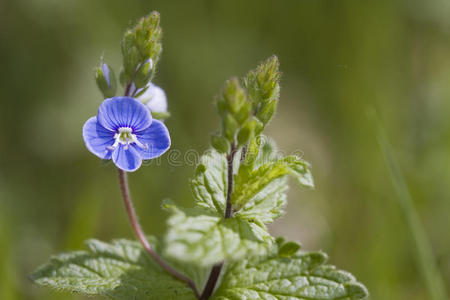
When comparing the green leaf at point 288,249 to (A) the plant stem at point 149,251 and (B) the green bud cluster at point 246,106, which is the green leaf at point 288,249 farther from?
(B) the green bud cluster at point 246,106

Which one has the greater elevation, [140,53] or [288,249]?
[140,53]

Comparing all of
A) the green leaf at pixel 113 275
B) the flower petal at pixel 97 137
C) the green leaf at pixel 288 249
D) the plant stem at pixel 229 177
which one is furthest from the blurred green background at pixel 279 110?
the plant stem at pixel 229 177

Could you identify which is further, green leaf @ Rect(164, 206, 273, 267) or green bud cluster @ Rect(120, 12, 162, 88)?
green bud cluster @ Rect(120, 12, 162, 88)

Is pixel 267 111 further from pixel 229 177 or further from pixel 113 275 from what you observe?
pixel 113 275

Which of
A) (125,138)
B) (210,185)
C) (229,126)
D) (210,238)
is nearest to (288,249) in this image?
(210,185)

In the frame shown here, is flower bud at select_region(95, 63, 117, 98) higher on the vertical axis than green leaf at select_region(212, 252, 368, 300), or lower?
higher

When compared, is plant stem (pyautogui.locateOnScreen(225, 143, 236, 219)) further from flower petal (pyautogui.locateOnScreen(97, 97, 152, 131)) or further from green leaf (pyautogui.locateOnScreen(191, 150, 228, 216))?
flower petal (pyautogui.locateOnScreen(97, 97, 152, 131))

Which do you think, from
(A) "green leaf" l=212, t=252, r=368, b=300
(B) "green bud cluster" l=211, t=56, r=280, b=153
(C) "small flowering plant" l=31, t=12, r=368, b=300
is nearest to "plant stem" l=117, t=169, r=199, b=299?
(C) "small flowering plant" l=31, t=12, r=368, b=300

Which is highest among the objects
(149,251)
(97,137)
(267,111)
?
(267,111)
